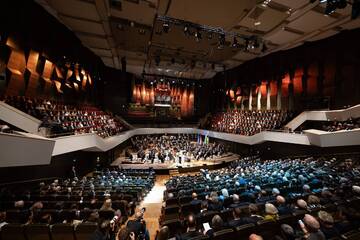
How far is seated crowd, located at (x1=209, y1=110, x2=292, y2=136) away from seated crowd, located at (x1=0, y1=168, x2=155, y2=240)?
10574 millimetres

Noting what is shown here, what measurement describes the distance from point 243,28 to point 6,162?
11130 mm

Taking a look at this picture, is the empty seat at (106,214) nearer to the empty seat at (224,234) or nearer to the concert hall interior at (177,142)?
the concert hall interior at (177,142)

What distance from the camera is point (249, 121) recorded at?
16.4 metres

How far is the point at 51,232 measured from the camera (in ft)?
11.3

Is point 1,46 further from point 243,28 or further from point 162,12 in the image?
point 243,28

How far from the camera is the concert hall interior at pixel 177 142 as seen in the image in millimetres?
3650

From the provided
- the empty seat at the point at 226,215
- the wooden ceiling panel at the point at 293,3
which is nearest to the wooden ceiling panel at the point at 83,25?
the wooden ceiling panel at the point at 293,3

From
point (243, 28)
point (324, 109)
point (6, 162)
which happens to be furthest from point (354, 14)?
point (6, 162)

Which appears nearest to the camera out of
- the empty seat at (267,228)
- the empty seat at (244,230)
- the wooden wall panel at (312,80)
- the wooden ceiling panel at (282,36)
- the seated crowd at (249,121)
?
the empty seat at (244,230)

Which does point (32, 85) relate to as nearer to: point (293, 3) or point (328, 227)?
point (328, 227)

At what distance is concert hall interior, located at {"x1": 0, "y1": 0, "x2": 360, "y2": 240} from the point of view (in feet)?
12.0

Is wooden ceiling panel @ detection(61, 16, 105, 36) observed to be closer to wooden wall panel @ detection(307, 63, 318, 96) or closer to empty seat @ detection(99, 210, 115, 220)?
empty seat @ detection(99, 210, 115, 220)

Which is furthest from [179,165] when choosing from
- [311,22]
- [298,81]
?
[311,22]

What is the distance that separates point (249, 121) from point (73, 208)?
47.8 feet
